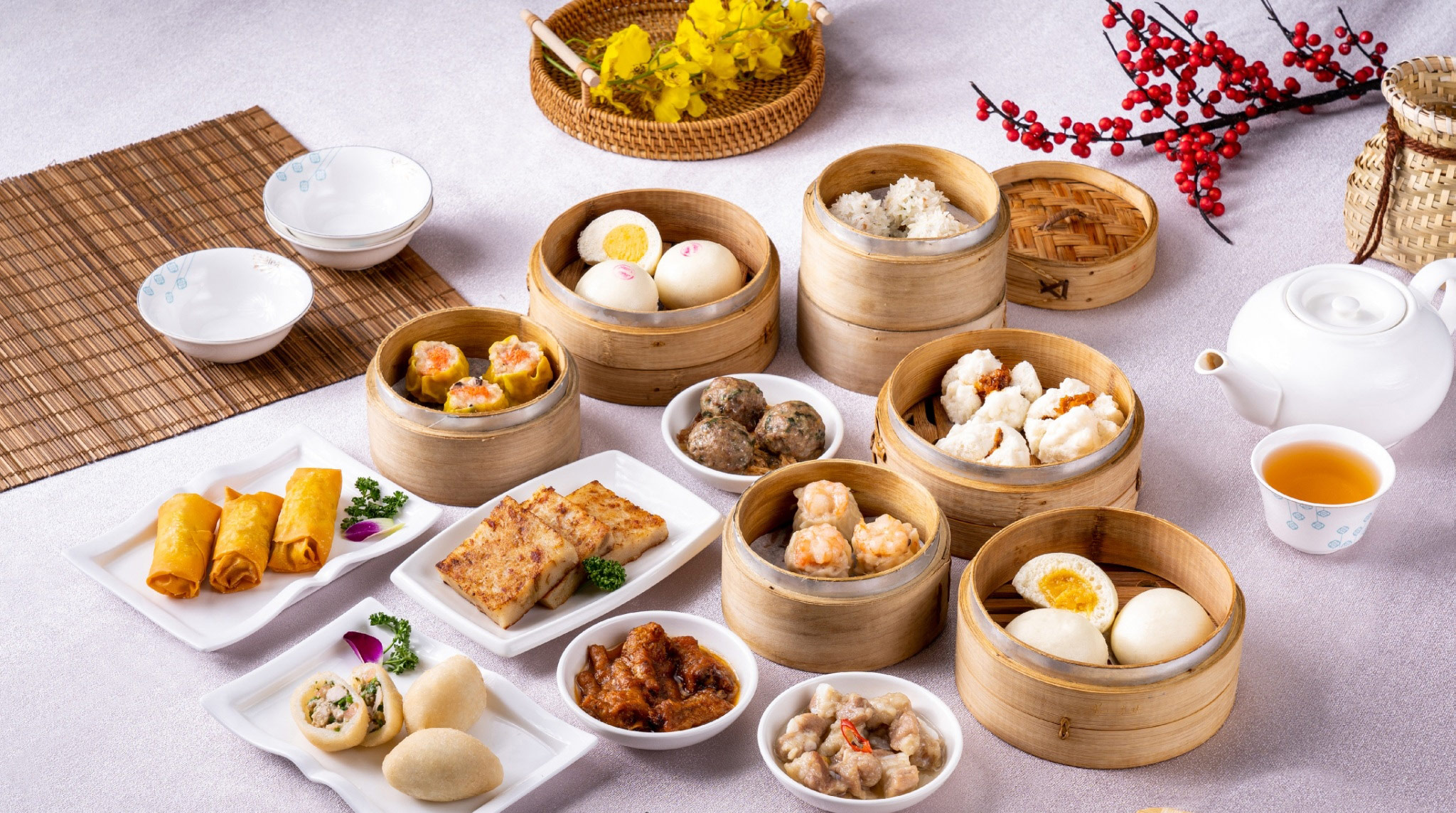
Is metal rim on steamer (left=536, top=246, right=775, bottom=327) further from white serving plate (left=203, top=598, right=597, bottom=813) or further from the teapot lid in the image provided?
the teapot lid

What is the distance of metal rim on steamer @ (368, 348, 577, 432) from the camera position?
122 inches

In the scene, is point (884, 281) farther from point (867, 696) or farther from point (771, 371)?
point (867, 696)

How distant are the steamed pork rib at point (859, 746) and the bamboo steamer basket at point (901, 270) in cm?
112

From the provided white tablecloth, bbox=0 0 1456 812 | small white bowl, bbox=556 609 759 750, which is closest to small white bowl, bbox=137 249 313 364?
white tablecloth, bbox=0 0 1456 812

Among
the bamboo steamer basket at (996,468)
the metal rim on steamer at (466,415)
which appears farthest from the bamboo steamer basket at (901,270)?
the metal rim on steamer at (466,415)

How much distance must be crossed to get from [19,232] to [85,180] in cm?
32

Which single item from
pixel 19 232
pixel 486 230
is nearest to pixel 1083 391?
pixel 486 230

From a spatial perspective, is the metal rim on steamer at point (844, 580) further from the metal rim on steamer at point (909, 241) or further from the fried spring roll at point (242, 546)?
the fried spring roll at point (242, 546)

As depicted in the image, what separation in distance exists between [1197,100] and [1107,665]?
8.17ft

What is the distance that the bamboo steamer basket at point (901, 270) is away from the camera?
3367 mm

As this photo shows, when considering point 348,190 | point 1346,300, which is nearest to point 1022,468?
point 1346,300

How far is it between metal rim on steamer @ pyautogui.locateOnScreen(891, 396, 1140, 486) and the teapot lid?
22.2 inches

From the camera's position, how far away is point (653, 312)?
3.44 m

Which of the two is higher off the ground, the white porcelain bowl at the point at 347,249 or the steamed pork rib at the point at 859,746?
the steamed pork rib at the point at 859,746
